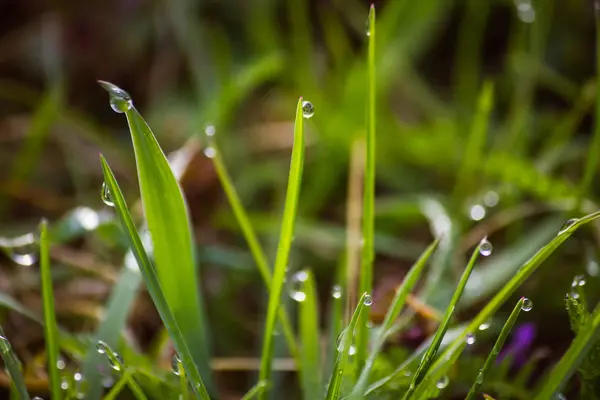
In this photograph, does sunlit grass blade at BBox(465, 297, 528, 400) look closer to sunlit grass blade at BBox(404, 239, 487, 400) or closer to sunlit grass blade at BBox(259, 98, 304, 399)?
sunlit grass blade at BBox(404, 239, 487, 400)

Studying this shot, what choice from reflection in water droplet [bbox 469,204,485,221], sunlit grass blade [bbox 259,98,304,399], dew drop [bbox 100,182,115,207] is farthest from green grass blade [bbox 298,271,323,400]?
reflection in water droplet [bbox 469,204,485,221]

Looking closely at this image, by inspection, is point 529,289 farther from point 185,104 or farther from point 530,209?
point 185,104

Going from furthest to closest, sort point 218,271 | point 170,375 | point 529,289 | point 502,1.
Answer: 1. point 502,1
2. point 218,271
3. point 529,289
4. point 170,375

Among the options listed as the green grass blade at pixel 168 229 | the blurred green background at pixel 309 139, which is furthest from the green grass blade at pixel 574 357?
the green grass blade at pixel 168 229

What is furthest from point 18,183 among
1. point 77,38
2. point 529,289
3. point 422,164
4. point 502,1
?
point 502,1

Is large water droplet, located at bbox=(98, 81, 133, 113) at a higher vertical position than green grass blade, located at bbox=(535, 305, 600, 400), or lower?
higher

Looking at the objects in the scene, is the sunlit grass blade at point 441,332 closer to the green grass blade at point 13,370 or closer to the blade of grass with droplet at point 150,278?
the blade of grass with droplet at point 150,278
